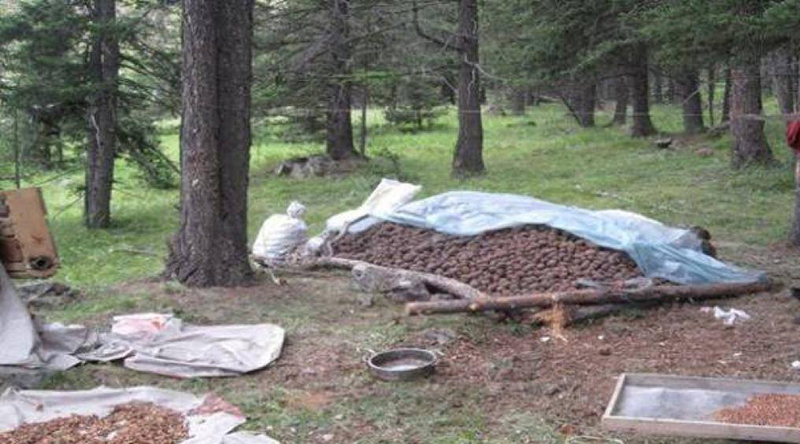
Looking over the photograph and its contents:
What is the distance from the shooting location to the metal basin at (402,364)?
16.4 ft

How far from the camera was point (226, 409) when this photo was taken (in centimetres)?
459

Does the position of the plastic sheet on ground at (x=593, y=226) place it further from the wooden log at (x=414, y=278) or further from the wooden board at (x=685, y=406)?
the wooden board at (x=685, y=406)

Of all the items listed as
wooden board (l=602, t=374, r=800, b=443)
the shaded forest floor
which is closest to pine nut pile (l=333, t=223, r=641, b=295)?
the shaded forest floor

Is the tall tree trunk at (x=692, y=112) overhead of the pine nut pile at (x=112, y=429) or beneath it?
overhead

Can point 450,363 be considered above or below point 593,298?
below

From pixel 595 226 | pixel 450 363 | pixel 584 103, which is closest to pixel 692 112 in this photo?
pixel 584 103

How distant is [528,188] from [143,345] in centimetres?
909

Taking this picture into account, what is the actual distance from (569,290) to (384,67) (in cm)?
1148

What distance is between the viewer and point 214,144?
275 inches

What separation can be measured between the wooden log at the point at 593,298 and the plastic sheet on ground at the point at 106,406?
6.51ft

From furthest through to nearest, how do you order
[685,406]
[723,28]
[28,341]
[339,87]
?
1. [339,87]
2. [723,28]
3. [28,341]
4. [685,406]

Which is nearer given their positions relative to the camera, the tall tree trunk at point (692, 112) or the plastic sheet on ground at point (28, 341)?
the plastic sheet on ground at point (28, 341)

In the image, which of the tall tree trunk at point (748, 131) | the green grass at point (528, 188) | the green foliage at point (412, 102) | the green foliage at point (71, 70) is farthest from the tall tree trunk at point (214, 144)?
the green foliage at point (412, 102)

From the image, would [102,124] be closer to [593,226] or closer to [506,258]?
[506,258]
